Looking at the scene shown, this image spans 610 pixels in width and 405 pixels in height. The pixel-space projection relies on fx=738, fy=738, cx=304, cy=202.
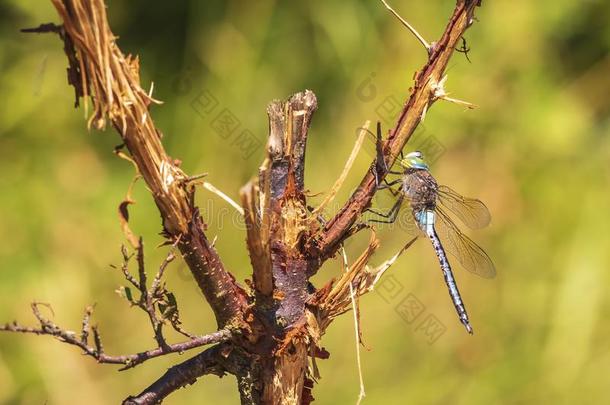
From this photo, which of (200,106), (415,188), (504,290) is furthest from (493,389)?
(200,106)

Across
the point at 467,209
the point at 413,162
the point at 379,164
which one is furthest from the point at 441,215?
the point at 379,164

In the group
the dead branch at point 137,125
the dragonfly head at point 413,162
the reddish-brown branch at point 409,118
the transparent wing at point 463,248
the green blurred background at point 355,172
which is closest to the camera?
the dead branch at point 137,125

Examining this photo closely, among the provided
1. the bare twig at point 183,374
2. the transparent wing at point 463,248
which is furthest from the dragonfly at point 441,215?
the bare twig at point 183,374

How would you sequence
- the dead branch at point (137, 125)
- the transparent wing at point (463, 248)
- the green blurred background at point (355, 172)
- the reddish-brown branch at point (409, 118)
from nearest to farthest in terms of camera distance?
1. the dead branch at point (137, 125)
2. the reddish-brown branch at point (409, 118)
3. the transparent wing at point (463, 248)
4. the green blurred background at point (355, 172)

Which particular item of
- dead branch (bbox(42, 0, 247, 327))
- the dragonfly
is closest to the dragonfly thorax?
the dragonfly

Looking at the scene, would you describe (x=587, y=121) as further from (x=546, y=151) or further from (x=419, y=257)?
(x=419, y=257)

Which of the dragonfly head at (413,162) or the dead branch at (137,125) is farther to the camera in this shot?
the dragonfly head at (413,162)

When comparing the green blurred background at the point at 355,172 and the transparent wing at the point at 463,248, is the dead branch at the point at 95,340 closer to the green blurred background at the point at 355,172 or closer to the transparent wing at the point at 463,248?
the transparent wing at the point at 463,248

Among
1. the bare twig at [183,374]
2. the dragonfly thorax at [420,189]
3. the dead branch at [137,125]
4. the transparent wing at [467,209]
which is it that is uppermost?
the transparent wing at [467,209]
